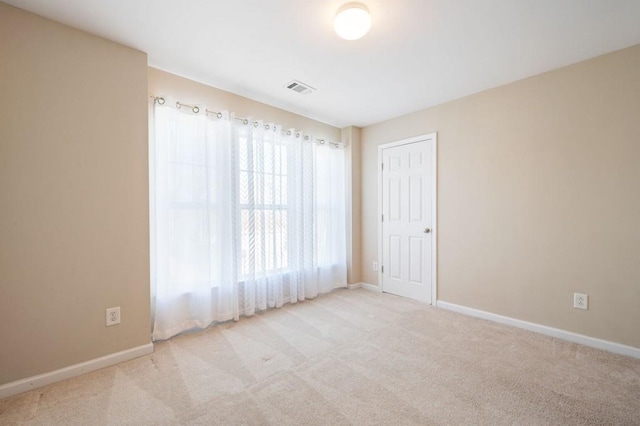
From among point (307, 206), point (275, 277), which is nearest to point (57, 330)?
point (275, 277)

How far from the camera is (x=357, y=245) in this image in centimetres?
432

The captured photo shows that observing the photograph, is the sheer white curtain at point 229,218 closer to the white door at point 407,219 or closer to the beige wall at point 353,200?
the beige wall at point 353,200

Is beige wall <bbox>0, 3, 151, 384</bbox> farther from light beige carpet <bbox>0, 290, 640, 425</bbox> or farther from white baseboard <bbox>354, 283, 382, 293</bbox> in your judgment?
white baseboard <bbox>354, 283, 382, 293</bbox>

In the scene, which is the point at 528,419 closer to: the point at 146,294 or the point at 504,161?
the point at 504,161

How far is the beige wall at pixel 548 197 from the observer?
2.26 meters

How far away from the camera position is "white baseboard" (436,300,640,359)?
7.34 feet

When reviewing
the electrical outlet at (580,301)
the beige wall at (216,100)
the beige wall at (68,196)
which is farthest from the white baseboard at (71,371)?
the electrical outlet at (580,301)

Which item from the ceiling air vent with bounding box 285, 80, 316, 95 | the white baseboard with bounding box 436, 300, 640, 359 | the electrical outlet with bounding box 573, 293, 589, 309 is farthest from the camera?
the ceiling air vent with bounding box 285, 80, 316, 95

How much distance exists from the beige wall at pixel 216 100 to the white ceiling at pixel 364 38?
87mm

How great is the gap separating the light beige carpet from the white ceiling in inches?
99.2

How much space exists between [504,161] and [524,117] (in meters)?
0.45

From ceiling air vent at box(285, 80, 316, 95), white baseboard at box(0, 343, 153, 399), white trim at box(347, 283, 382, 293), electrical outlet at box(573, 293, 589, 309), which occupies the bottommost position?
white trim at box(347, 283, 382, 293)

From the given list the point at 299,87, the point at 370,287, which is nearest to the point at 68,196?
→ the point at 299,87

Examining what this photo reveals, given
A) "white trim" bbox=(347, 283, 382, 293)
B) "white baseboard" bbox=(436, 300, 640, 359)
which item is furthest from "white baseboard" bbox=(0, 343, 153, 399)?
"white baseboard" bbox=(436, 300, 640, 359)
